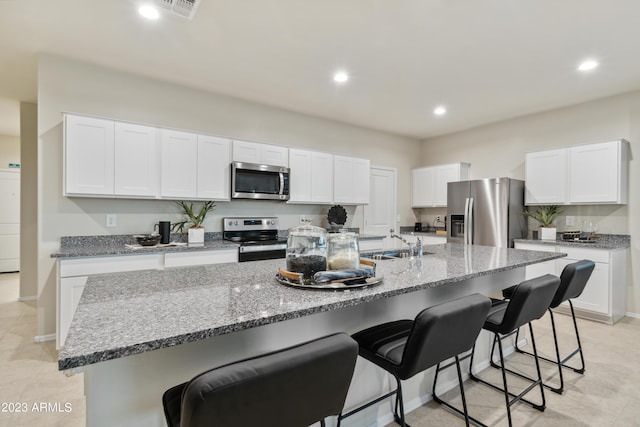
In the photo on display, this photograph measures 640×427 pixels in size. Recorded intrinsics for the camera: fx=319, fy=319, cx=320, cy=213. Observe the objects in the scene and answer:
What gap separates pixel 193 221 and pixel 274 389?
3.18 m

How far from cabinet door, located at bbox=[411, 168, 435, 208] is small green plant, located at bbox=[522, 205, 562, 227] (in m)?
1.62

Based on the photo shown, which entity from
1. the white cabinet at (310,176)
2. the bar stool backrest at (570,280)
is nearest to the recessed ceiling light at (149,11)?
the white cabinet at (310,176)

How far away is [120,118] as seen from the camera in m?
3.41

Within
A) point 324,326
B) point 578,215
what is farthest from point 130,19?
point 578,215

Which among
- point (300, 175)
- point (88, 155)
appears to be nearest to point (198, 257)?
point (88, 155)

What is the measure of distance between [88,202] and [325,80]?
110 inches

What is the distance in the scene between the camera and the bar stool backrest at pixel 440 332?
123 centimetres

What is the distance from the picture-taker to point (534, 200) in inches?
176

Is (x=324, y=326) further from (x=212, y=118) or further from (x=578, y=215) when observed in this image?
(x=578, y=215)

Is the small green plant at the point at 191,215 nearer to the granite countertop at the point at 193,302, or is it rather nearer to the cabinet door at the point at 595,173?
the granite countertop at the point at 193,302

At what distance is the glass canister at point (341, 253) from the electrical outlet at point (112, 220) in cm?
288

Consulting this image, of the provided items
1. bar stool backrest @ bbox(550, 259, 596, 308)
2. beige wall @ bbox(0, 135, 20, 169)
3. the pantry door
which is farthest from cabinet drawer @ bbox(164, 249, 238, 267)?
beige wall @ bbox(0, 135, 20, 169)

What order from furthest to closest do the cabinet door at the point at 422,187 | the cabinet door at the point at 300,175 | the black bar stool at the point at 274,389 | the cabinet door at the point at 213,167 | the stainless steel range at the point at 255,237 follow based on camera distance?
1. the cabinet door at the point at 422,187
2. the cabinet door at the point at 300,175
3. the cabinet door at the point at 213,167
4. the stainless steel range at the point at 255,237
5. the black bar stool at the point at 274,389

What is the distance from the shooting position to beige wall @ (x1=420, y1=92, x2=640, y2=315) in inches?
152
